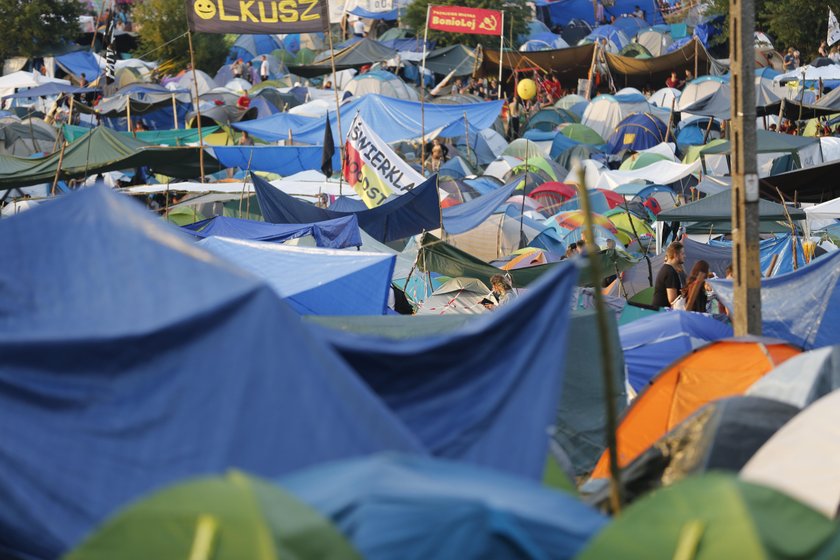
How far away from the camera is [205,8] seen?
16.0 m

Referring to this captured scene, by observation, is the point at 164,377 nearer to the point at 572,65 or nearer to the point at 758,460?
the point at 758,460

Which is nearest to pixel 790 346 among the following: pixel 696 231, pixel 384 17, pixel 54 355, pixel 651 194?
pixel 54 355

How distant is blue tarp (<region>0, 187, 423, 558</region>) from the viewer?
4.83m

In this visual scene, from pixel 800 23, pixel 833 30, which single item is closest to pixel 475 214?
pixel 833 30

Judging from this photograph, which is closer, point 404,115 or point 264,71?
point 404,115

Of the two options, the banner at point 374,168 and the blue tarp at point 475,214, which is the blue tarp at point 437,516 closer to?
the banner at point 374,168

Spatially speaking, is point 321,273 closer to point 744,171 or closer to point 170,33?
point 744,171

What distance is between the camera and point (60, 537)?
5.05 meters

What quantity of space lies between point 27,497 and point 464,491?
197cm

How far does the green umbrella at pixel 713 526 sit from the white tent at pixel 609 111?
27793 millimetres

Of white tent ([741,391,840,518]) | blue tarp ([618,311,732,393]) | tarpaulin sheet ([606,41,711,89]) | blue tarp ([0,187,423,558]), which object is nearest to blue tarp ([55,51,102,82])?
tarpaulin sheet ([606,41,711,89])

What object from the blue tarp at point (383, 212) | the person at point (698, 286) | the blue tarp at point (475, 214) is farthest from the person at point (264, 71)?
the person at point (698, 286)

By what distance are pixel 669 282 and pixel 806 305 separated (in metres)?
2.12

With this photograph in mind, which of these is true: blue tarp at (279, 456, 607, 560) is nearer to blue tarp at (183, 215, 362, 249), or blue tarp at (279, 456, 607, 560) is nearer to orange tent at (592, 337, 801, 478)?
orange tent at (592, 337, 801, 478)
